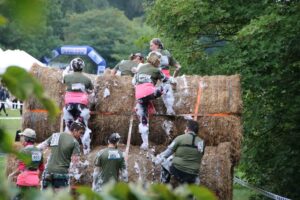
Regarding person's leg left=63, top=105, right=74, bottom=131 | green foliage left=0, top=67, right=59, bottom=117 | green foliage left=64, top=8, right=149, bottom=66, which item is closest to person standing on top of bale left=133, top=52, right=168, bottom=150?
person's leg left=63, top=105, right=74, bottom=131

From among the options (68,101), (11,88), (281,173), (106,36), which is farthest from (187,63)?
(106,36)

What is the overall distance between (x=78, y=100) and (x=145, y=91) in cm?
106

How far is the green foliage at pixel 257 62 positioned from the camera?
46.0ft

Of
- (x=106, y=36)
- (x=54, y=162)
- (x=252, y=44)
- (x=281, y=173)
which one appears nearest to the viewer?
(x=54, y=162)

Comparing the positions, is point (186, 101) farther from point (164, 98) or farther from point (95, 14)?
point (95, 14)

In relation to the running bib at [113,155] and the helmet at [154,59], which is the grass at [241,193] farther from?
the running bib at [113,155]

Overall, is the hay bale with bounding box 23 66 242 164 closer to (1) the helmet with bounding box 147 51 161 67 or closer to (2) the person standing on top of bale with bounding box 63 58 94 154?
(2) the person standing on top of bale with bounding box 63 58 94 154

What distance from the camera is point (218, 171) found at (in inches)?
461

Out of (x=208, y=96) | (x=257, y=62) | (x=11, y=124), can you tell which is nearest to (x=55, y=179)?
(x=208, y=96)

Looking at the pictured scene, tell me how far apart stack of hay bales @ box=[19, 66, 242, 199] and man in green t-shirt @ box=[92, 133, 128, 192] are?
1223 millimetres

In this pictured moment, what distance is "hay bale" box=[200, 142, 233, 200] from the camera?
11688 mm

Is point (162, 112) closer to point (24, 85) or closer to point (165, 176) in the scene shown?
point (165, 176)

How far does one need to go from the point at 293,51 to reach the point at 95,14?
66.6 metres

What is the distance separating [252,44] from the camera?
1394 centimetres
